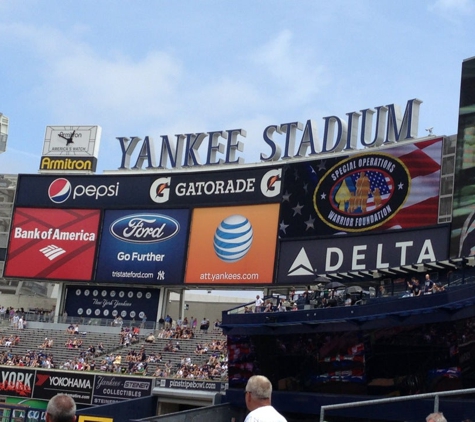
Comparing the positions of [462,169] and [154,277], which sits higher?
[462,169]

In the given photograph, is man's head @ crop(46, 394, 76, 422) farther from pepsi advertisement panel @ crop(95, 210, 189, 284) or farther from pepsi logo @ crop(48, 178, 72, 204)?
pepsi logo @ crop(48, 178, 72, 204)

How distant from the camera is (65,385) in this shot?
42.6 m

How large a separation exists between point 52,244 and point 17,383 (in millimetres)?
8847

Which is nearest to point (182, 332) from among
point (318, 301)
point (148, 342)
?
point (148, 342)

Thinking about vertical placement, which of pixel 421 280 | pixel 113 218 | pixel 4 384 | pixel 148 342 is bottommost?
pixel 4 384

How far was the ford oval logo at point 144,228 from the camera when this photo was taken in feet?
154

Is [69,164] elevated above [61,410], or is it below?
above

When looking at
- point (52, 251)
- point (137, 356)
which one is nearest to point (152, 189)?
point (52, 251)

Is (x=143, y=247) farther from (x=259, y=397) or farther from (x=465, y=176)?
(x=259, y=397)

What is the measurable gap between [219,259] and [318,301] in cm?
1262

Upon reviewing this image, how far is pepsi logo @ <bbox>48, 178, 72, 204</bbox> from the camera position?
167 feet

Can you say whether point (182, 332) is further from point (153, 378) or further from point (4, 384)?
point (4, 384)

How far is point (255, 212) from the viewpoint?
4416 centimetres

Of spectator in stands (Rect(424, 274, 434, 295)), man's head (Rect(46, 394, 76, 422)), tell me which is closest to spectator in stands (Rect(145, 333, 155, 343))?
spectator in stands (Rect(424, 274, 434, 295))
